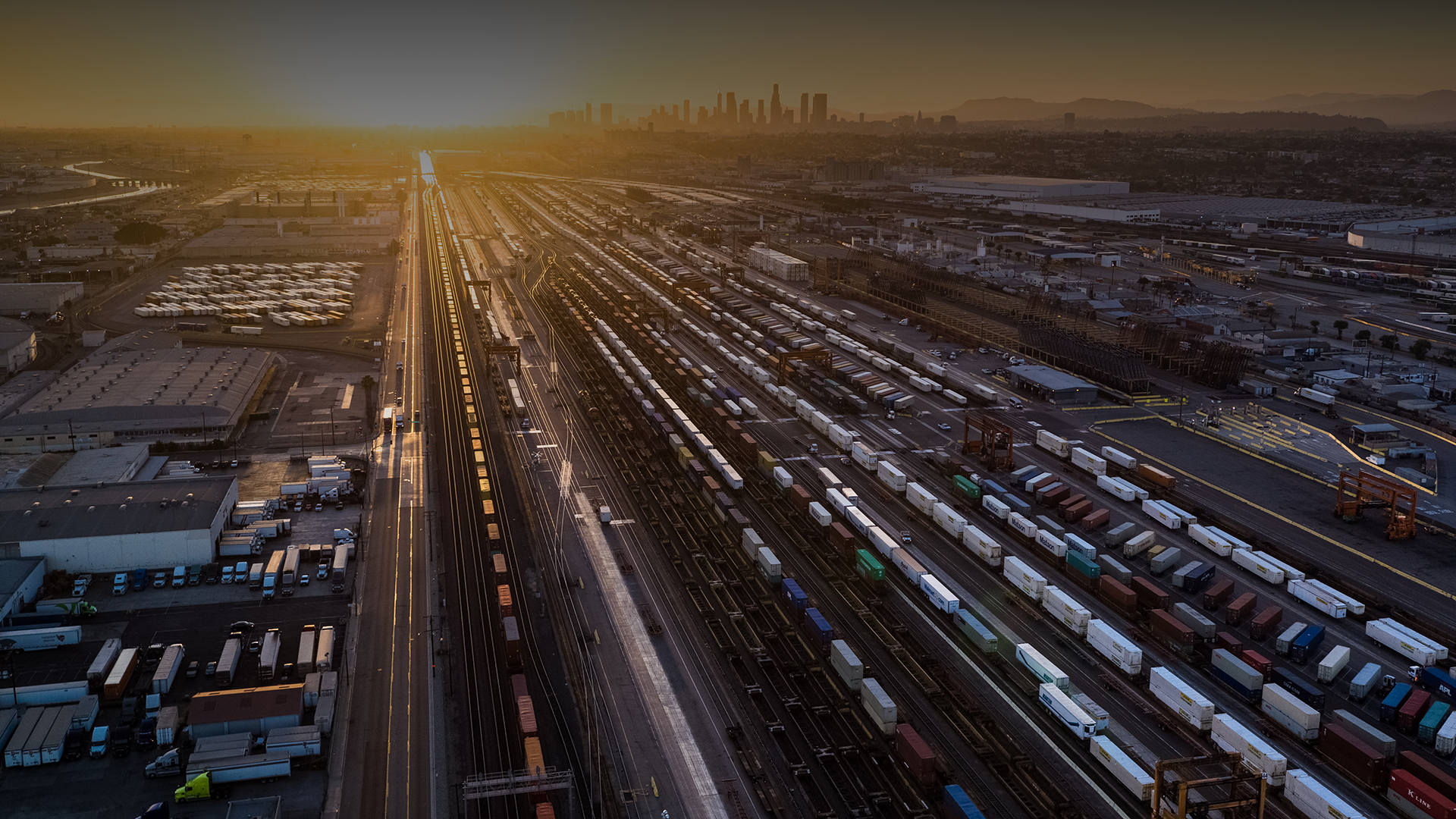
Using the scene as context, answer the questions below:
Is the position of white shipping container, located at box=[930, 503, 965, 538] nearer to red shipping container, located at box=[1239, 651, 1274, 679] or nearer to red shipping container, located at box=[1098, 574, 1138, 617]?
red shipping container, located at box=[1098, 574, 1138, 617]

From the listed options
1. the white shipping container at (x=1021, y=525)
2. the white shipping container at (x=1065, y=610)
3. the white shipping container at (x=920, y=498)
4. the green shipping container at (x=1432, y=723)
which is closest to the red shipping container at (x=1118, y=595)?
the white shipping container at (x=1065, y=610)

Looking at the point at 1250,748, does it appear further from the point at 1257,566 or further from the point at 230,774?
the point at 230,774

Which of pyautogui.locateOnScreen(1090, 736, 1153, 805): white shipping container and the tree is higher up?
the tree

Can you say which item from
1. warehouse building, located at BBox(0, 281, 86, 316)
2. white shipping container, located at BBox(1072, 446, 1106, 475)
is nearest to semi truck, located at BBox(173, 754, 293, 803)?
white shipping container, located at BBox(1072, 446, 1106, 475)

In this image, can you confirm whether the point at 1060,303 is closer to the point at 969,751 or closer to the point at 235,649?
the point at 969,751

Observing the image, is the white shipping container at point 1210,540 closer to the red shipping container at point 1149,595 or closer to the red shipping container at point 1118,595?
the red shipping container at point 1149,595
